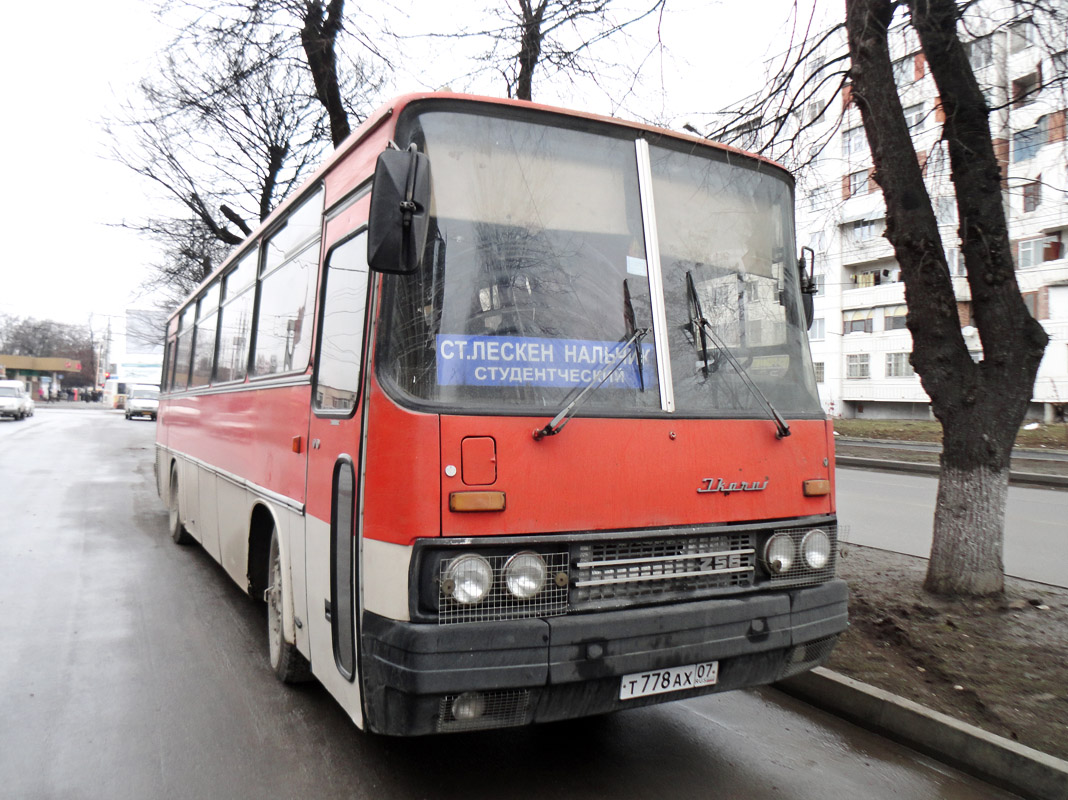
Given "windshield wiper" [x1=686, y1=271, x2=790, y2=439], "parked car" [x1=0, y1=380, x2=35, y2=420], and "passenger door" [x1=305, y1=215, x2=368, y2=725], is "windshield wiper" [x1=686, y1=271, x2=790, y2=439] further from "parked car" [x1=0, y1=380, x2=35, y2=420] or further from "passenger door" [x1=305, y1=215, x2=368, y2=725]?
"parked car" [x1=0, y1=380, x2=35, y2=420]

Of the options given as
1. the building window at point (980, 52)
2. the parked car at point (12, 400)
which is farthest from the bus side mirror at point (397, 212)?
the parked car at point (12, 400)

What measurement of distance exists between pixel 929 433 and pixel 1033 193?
81.2 feet

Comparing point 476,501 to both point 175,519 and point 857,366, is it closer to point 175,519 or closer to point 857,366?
point 175,519

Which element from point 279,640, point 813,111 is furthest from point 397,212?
point 813,111

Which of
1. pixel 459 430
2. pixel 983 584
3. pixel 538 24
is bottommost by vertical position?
pixel 983 584

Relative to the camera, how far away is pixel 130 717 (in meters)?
4.33

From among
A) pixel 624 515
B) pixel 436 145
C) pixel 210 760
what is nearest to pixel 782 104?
pixel 436 145

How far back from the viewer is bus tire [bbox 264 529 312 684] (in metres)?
4.66

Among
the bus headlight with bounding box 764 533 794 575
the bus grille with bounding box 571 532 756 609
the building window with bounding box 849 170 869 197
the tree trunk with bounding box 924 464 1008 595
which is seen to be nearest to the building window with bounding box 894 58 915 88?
the building window with bounding box 849 170 869 197

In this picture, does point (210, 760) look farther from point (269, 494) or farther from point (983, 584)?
point (983, 584)

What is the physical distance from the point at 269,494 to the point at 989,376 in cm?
518

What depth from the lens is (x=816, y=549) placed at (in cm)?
395

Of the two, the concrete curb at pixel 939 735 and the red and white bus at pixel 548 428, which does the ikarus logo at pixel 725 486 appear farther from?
the concrete curb at pixel 939 735

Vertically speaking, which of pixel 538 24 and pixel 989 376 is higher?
pixel 538 24
